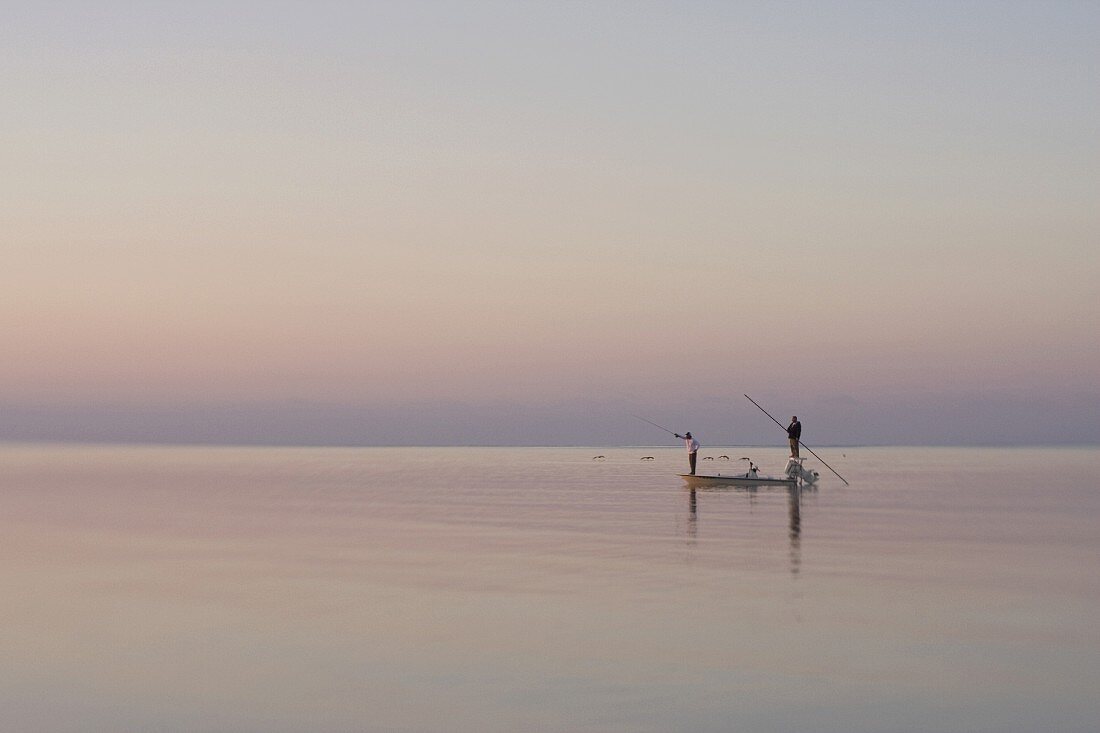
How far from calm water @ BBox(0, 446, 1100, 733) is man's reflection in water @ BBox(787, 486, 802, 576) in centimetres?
25

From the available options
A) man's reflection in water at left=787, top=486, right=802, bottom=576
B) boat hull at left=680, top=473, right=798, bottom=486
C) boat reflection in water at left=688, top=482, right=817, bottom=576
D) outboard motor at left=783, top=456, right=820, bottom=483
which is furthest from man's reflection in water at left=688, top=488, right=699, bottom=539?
outboard motor at left=783, top=456, right=820, bottom=483

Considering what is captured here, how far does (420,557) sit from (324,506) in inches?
710

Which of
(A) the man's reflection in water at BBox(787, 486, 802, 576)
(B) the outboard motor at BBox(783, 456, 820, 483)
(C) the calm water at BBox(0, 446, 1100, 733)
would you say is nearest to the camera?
(C) the calm water at BBox(0, 446, 1100, 733)

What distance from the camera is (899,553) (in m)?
24.9

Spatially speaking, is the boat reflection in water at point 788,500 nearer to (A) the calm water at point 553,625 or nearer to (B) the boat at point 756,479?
(B) the boat at point 756,479

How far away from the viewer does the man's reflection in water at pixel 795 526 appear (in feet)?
75.3

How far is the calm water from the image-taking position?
11586 mm

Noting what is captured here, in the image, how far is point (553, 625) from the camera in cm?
1600

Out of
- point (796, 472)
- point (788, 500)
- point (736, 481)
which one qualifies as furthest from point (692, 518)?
point (796, 472)

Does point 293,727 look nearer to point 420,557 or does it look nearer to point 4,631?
point 4,631

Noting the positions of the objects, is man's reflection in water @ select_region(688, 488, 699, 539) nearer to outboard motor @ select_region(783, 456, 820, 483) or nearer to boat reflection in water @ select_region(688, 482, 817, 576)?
boat reflection in water @ select_region(688, 482, 817, 576)

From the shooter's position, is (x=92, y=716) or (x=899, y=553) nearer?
(x=92, y=716)

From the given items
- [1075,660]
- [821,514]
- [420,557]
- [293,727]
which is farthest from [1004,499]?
[293,727]

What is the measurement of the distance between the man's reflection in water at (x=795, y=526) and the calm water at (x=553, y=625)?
0.25 meters
